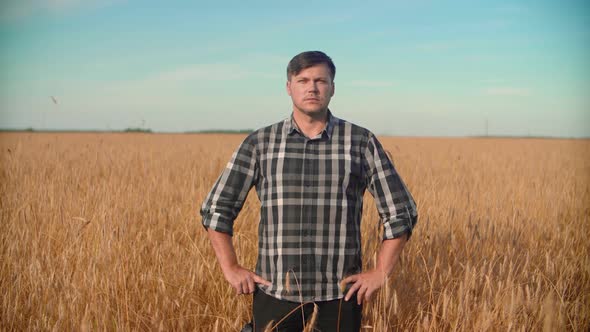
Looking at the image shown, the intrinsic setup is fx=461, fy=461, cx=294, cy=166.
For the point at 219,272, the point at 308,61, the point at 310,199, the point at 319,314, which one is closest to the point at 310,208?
the point at 310,199

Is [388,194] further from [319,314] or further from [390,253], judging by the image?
[319,314]

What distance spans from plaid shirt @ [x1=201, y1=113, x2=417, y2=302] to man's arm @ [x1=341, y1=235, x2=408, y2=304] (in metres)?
0.05

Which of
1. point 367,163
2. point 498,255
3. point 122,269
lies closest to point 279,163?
point 367,163

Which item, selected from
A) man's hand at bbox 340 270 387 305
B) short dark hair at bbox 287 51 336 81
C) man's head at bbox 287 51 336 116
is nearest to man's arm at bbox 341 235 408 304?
man's hand at bbox 340 270 387 305

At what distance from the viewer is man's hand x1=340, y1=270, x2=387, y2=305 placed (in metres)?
1.76

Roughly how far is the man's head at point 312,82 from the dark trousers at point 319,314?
2.48ft

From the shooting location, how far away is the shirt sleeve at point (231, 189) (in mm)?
1888

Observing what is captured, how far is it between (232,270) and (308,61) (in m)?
0.89

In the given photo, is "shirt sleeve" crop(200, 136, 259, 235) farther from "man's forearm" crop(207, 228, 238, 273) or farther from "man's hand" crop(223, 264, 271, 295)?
"man's hand" crop(223, 264, 271, 295)

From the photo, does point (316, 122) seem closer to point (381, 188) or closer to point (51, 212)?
point (381, 188)

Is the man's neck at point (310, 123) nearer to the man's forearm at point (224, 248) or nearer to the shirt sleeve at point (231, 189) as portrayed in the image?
the shirt sleeve at point (231, 189)

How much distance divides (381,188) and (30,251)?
301cm

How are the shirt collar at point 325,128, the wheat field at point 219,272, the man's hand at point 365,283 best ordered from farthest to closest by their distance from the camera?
the wheat field at point 219,272 < the shirt collar at point 325,128 < the man's hand at point 365,283

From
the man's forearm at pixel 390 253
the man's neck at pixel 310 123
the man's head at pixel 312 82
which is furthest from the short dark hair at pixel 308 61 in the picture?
the man's forearm at pixel 390 253
